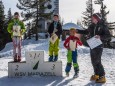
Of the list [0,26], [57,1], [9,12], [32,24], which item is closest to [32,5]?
[32,24]

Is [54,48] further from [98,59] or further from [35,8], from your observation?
[35,8]

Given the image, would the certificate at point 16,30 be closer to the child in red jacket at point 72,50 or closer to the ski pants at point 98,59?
the child in red jacket at point 72,50

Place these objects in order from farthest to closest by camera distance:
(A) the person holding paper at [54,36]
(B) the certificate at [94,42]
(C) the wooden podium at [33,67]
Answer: (A) the person holding paper at [54,36], (C) the wooden podium at [33,67], (B) the certificate at [94,42]

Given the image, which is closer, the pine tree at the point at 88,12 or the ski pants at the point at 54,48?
the ski pants at the point at 54,48

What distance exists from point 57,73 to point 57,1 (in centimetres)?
6050

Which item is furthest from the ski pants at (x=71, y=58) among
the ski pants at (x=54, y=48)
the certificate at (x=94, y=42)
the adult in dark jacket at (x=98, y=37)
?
the ski pants at (x=54, y=48)

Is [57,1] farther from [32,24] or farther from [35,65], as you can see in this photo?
[35,65]

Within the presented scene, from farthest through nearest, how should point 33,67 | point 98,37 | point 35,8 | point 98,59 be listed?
1. point 35,8
2. point 33,67
3. point 98,59
4. point 98,37

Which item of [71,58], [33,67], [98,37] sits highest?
[98,37]

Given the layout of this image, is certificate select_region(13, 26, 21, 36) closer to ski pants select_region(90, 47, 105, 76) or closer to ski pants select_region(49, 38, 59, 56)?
ski pants select_region(49, 38, 59, 56)

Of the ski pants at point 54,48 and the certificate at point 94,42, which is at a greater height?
the certificate at point 94,42

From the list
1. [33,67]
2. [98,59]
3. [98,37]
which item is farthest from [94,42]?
[33,67]

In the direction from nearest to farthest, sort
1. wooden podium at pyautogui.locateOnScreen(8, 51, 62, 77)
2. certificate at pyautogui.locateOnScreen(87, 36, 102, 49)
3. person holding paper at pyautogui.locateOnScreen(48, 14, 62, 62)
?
1. certificate at pyautogui.locateOnScreen(87, 36, 102, 49)
2. wooden podium at pyautogui.locateOnScreen(8, 51, 62, 77)
3. person holding paper at pyautogui.locateOnScreen(48, 14, 62, 62)

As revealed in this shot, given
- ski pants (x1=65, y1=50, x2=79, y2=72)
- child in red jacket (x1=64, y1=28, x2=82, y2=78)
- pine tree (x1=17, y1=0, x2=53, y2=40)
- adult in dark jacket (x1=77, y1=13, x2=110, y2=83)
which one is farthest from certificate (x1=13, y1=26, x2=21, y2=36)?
pine tree (x1=17, y1=0, x2=53, y2=40)
